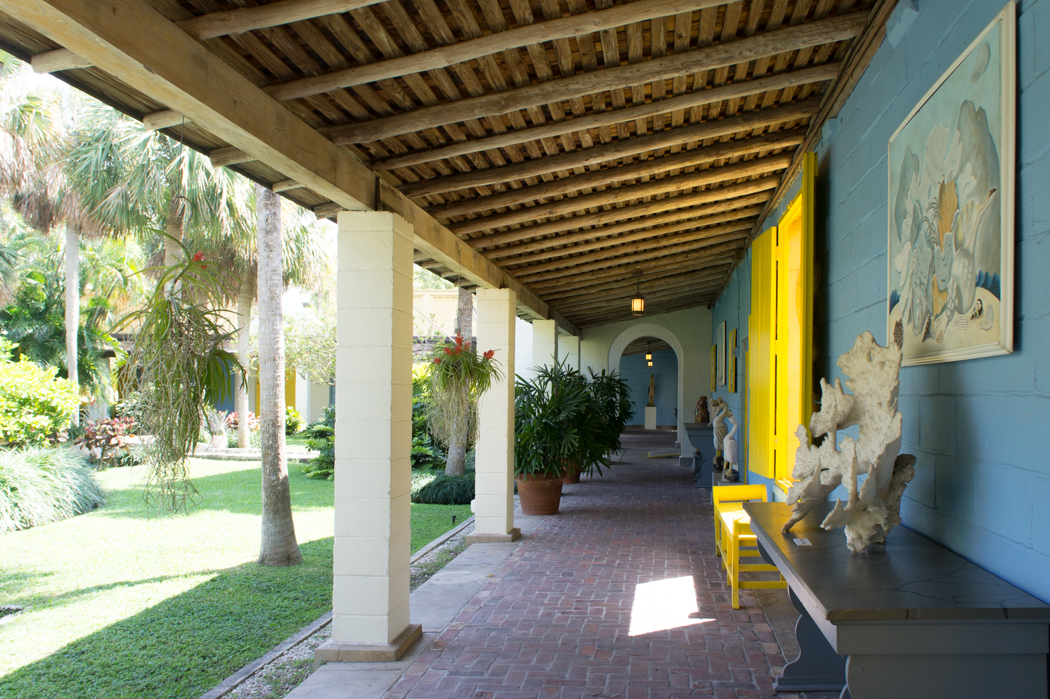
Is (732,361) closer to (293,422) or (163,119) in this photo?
(163,119)

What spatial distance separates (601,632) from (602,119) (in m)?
2.92

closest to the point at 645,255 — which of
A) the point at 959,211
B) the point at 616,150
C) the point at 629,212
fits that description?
the point at 629,212

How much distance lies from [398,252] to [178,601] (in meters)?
3.49

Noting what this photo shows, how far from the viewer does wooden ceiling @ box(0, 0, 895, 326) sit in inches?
106

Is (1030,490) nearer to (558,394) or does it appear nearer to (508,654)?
(508,654)

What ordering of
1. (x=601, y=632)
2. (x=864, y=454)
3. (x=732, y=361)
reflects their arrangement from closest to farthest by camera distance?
(x=864, y=454), (x=601, y=632), (x=732, y=361)

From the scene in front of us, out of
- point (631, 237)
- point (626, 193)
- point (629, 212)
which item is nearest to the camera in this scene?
point (626, 193)

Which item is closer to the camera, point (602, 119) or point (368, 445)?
point (368, 445)

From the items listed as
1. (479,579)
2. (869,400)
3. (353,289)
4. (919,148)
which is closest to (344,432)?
(353,289)

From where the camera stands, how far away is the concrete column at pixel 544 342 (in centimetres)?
1052

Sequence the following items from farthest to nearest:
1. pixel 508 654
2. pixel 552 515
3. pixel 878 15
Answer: pixel 552 515
pixel 508 654
pixel 878 15

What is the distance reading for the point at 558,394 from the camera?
8.63 m

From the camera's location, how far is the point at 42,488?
8.88 metres

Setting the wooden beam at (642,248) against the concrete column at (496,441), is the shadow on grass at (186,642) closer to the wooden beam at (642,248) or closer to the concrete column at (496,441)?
the concrete column at (496,441)
